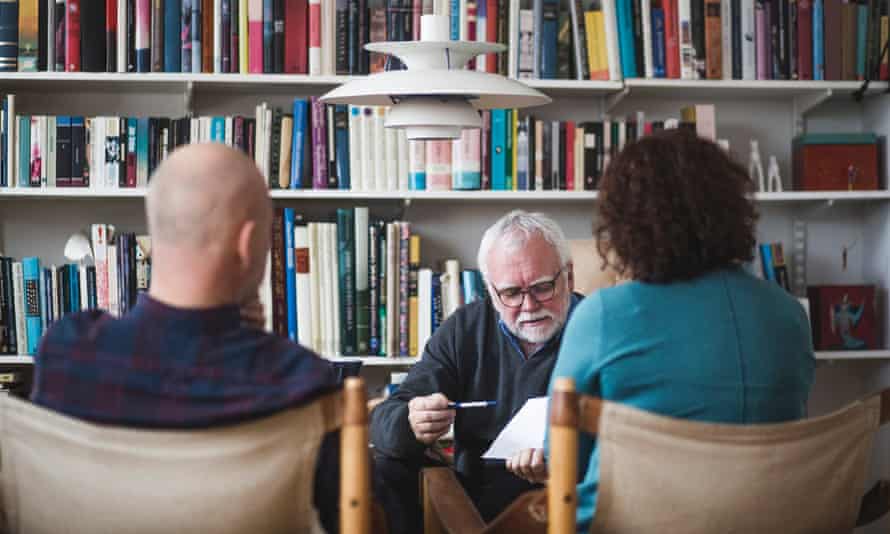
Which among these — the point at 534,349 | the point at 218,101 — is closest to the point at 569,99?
the point at 218,101

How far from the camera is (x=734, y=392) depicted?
1569 millimetres

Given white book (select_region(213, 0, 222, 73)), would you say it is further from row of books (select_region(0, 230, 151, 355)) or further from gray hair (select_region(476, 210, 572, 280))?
gray hair (select_region(476, 210, 572, 280))

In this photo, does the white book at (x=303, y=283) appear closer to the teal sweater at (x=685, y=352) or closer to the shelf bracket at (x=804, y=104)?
the shelf bracket at (x=804, y=104)

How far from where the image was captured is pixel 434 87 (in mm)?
2033

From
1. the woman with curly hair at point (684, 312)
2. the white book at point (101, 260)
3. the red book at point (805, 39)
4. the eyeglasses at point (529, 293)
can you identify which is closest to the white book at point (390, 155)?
the white book at point (101, 260)

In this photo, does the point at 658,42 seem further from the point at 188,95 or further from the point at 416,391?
the point at 416,391

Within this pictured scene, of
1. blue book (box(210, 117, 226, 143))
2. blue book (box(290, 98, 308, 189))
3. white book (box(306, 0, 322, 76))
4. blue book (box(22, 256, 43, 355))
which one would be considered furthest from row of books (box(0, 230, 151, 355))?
white book (box(306, 0, 322, 76))

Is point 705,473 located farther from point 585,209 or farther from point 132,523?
point 585,209

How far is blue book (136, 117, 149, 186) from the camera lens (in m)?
3.45

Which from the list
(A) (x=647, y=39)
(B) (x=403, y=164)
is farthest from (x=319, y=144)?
(A) (x=647, y=39)

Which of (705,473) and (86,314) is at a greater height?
(86,314)

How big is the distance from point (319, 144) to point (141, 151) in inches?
21.6

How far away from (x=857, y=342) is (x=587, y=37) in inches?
54.0

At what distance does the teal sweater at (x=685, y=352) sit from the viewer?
156cm
